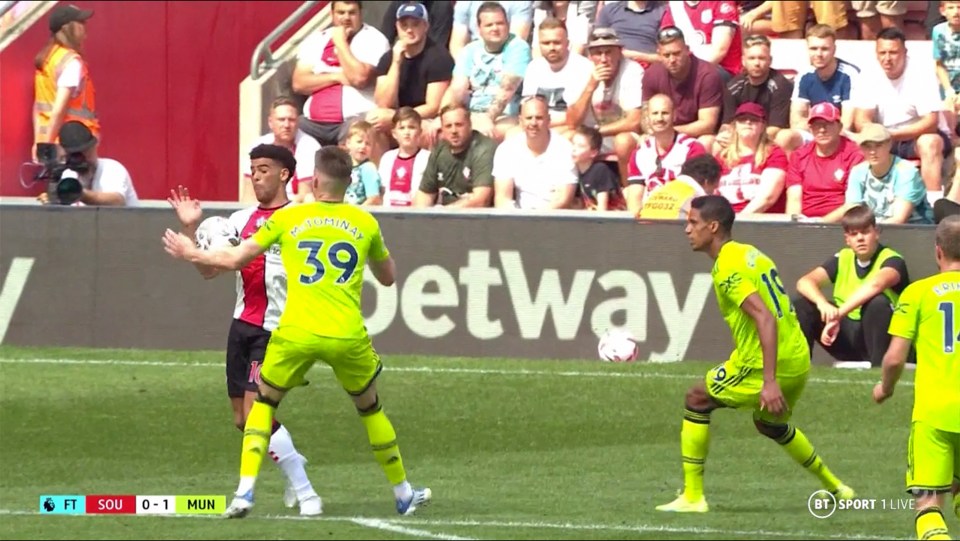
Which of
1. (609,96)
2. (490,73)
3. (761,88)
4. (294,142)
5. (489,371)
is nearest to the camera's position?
(489,371)

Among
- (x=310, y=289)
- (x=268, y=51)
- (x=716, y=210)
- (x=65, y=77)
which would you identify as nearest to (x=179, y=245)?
(x=310, y=289)

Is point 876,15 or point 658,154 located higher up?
point 876,15

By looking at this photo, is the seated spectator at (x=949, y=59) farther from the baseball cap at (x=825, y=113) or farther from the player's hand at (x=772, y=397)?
the player's hand at (x=772, y=397)

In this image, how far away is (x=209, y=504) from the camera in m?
9.80

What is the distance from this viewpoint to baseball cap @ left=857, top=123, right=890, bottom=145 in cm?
1503

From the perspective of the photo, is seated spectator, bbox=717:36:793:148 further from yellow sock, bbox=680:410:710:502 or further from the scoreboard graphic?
the scoreboard graphic

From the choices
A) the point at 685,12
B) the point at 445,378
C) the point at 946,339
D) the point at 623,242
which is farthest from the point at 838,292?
the point at 946,339

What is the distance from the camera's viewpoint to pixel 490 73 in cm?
1781

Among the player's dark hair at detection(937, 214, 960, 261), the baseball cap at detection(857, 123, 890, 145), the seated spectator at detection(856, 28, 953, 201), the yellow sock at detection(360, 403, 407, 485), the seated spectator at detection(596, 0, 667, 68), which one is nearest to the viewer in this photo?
the player's dark hair at detection(937, 214, 960, 261)

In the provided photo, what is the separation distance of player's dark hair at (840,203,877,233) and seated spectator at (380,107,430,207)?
414 cm

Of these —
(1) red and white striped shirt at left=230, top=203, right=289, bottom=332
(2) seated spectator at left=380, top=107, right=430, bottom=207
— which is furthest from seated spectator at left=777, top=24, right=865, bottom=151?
(1) red and white striped shirt at left=230, top=203, right=289, bottom=332

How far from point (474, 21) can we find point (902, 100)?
176 inches

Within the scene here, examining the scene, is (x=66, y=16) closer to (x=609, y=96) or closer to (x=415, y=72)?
(x=415, y=72)

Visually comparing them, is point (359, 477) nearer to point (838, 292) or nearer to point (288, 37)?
point (838, 292)
